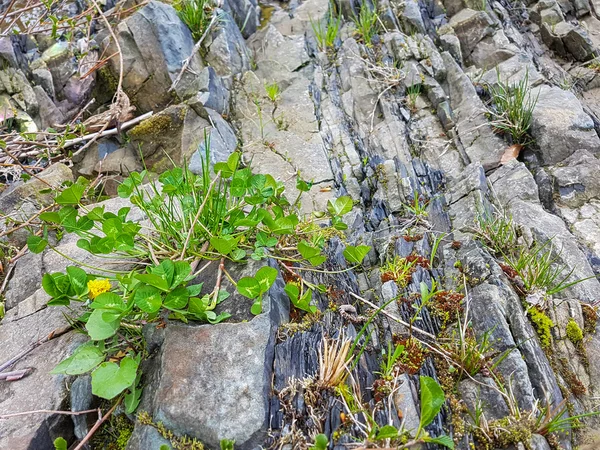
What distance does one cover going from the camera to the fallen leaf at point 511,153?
14.3 ft

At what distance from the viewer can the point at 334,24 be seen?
595 centimetres

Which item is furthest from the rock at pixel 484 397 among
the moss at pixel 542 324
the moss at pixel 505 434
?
the moss at pixel 542 324

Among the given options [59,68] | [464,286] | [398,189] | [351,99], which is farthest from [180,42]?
[464,286]

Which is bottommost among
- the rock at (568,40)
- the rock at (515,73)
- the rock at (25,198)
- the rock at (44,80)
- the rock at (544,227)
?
the rock at (568,40)

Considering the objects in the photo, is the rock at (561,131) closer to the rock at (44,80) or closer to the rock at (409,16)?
the rock at (409,16)

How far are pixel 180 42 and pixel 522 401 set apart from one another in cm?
506

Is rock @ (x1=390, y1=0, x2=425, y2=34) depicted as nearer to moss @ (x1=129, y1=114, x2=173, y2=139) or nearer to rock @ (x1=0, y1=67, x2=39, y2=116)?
moss @ (x1=129, y1=114, x2=173, y2=139)

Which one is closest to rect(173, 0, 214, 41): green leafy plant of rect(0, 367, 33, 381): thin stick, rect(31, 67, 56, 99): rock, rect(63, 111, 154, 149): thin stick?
rect(63, 111, 154, 149): thin stick

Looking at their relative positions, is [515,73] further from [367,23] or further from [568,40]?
[367,23]

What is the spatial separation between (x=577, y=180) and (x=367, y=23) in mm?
3447

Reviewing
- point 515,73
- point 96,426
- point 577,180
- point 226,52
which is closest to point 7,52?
point 226,52

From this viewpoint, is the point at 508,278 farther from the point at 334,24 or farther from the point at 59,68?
the point at 59,68

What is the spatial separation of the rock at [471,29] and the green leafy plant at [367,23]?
137cm

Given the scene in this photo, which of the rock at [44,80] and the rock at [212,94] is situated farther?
the rock at [44,80]
